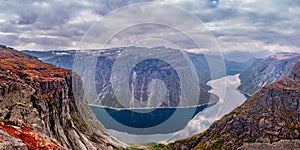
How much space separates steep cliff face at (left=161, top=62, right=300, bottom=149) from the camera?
10950 cm

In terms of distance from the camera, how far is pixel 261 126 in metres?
116

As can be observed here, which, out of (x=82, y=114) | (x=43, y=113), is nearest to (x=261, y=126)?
(x=82, y=114)

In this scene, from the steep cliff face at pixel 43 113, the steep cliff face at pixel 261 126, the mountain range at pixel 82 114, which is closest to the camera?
the steep cliff face at pixel 43 113

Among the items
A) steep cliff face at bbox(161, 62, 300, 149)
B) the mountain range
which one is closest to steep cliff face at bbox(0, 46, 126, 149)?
the mountain range

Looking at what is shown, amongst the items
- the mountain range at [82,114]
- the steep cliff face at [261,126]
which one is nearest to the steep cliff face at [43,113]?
the mountain range at [82,114]

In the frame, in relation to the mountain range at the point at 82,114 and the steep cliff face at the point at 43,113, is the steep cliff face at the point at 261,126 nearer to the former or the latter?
the mountain range at the point at 82,114

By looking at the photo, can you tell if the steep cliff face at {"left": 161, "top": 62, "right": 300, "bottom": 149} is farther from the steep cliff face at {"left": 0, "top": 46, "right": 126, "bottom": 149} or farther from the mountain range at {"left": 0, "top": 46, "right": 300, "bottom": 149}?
the steep cliff face at {"left": 0, "top": 46, "right": 126, "bottom": 149}

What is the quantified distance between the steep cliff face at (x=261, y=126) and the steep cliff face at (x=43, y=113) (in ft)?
134

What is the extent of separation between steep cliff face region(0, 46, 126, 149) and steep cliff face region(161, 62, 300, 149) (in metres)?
40.9

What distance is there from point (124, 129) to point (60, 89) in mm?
99615

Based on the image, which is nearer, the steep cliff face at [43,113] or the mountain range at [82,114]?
the steep cliff face at [43,113]

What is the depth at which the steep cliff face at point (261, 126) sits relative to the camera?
109500mm

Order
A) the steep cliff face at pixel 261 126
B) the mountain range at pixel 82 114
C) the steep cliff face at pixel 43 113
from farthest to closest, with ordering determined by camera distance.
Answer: the steep cliff face at pixel 261 126 → the mountain range at pixel 82 114 → the steep cliff face at pixel 43 113

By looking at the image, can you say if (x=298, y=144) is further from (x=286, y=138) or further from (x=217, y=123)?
(x=217, y=123)
